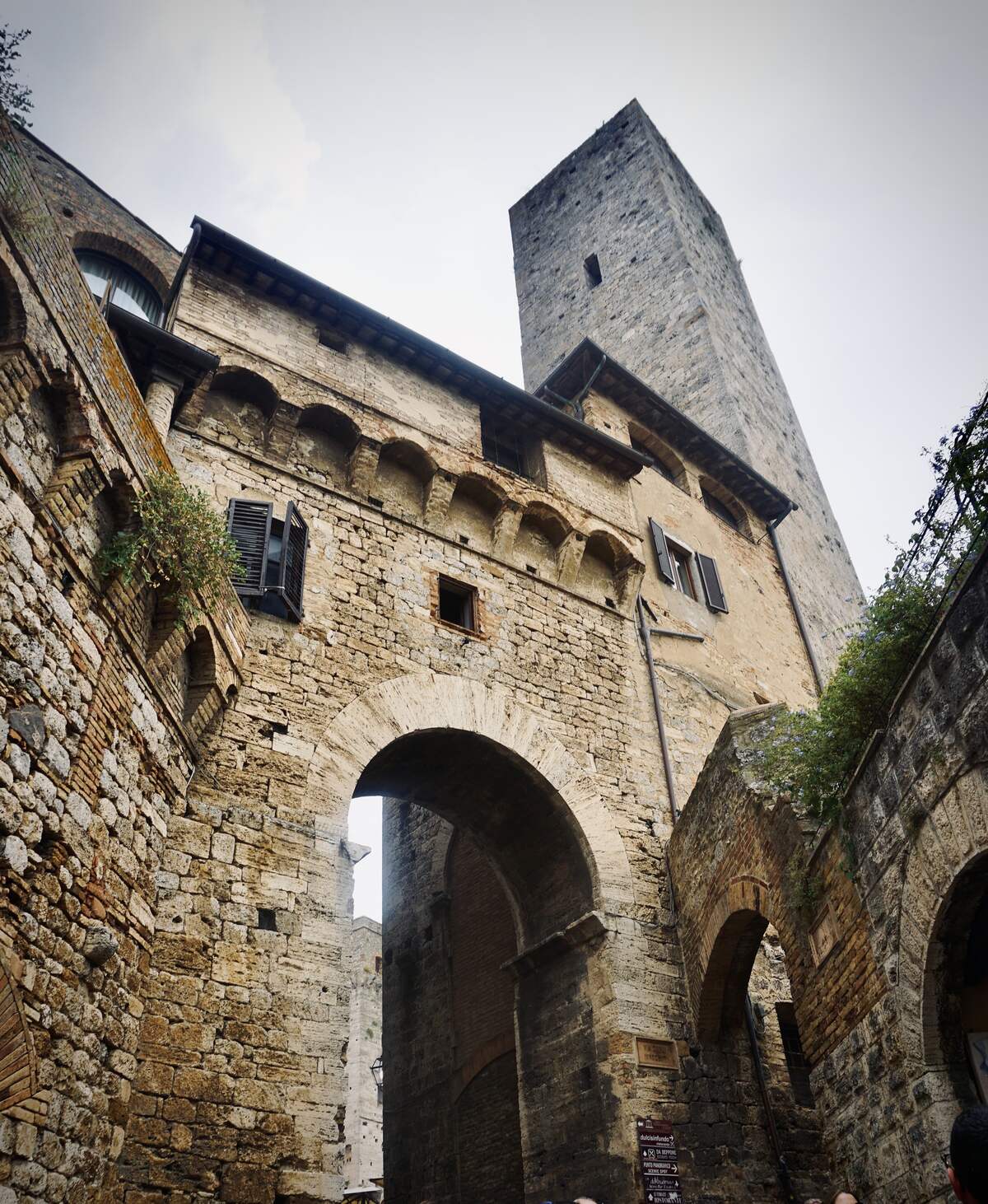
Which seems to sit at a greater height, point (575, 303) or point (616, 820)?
point (575, 303)

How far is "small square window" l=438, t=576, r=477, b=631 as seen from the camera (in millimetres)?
10988

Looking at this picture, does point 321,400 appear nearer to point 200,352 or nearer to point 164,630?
point 200,352

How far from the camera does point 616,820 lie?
34.2 ft

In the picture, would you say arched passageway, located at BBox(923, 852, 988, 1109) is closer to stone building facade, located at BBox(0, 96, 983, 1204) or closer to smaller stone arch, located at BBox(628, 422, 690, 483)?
stone building facade, located at BBox(0, 96, 983, 1204)

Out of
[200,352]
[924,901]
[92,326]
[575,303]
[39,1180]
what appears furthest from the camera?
[575,303]

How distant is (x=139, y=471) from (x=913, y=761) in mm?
5343

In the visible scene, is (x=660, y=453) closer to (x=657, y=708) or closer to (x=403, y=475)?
(x=657, y=708)

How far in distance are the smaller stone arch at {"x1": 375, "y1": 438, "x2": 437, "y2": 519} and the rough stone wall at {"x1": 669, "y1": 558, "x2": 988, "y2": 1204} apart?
5136mm

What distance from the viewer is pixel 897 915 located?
19.3 ft

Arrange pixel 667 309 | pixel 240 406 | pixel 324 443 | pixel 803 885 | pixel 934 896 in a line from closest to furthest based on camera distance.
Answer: pixel 934 896 → pixel 803 885 → pixel 240 406 → pixel 324 443 → pixel 667 309

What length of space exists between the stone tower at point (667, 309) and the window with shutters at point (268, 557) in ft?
35.7

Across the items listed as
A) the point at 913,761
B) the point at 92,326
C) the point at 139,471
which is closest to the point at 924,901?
the point at 913,761

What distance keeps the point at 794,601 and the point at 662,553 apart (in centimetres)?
441

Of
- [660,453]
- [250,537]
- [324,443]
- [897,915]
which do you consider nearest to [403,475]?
[324,443]
